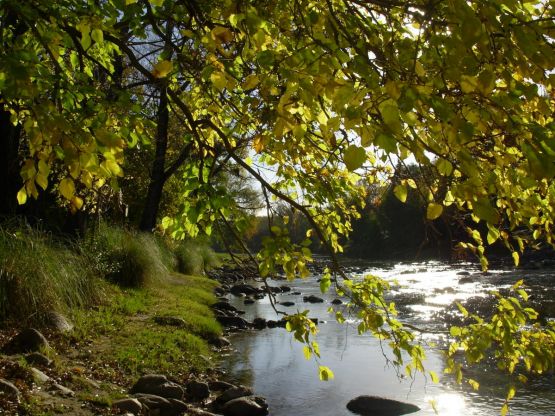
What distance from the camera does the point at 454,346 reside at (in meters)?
4.12

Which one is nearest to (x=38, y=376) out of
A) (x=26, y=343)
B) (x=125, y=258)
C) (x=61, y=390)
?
(x=61, y=390)

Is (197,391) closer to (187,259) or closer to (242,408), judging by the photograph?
(242,408)

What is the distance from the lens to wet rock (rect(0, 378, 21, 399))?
17.9ft

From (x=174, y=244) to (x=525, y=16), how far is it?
21341 mm

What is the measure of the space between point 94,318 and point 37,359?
115 inches

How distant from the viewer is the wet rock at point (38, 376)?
247 inches

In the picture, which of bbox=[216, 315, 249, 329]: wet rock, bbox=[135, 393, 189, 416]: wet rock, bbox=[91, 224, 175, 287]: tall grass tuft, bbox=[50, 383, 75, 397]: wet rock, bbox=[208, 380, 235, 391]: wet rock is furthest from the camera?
bbox=[216, 315, 249, 329]: wet rock

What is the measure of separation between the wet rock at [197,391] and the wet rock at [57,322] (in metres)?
2.06

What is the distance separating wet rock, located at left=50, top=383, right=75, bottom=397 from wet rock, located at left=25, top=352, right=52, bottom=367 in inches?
27.2

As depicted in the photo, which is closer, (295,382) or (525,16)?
(525,16)

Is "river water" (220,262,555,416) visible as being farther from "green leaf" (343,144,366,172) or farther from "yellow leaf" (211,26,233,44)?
"green leaf" (343,144,366,172)

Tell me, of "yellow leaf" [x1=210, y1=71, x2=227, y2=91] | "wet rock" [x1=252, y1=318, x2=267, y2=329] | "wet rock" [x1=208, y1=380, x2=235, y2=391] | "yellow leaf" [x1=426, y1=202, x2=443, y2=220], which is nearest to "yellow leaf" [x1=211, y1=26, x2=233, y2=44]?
"yellow leaf" [x1=210, y1=71, x2=227, y2=91]

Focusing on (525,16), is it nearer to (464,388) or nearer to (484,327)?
(484,327)

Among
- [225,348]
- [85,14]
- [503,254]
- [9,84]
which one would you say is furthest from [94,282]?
[503,254]
